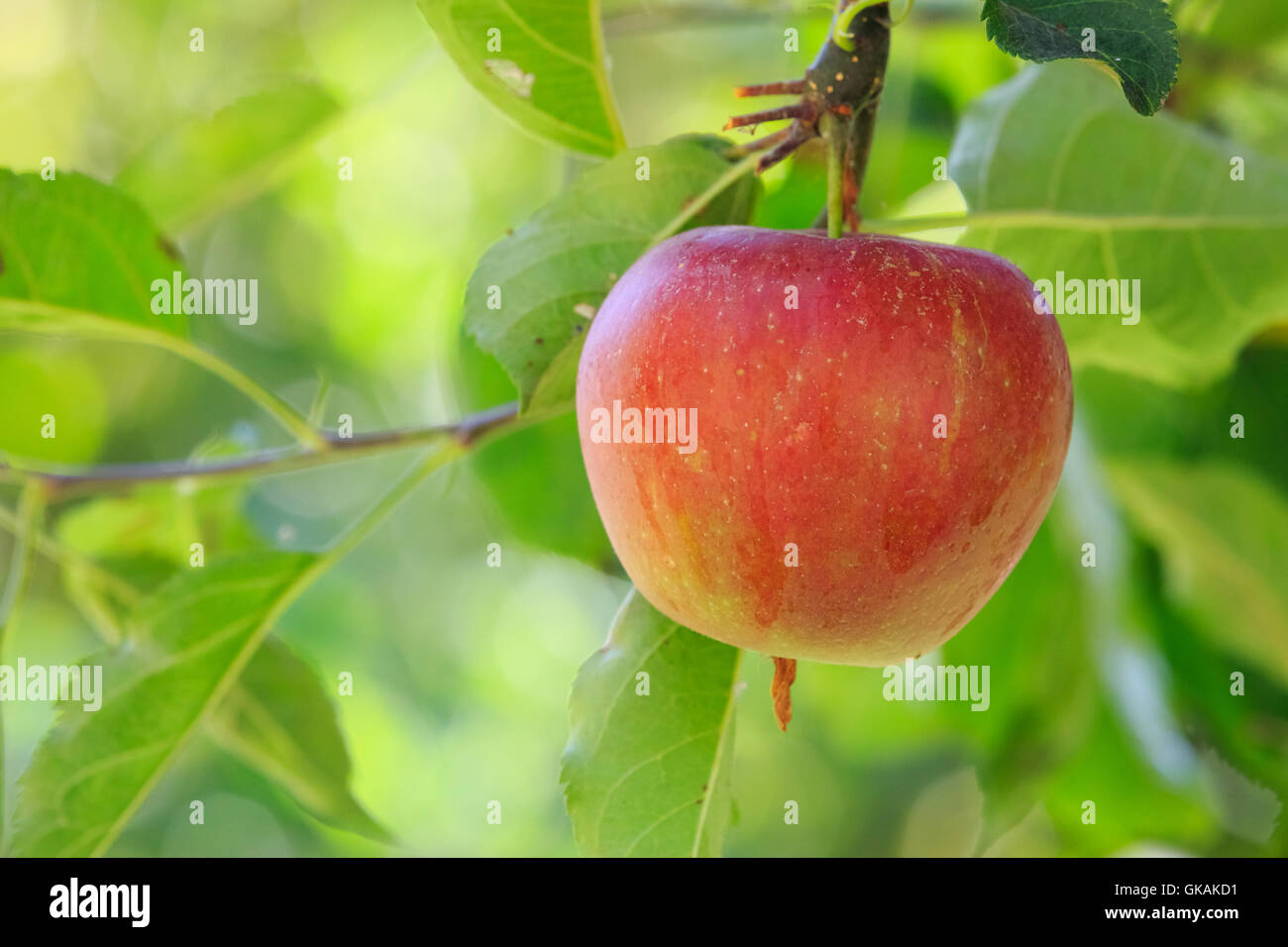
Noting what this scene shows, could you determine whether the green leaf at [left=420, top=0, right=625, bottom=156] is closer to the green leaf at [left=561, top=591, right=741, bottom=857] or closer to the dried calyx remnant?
the dried calyx remnant

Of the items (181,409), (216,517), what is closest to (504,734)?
(181,409)

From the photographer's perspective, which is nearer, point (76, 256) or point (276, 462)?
point (76, 256)

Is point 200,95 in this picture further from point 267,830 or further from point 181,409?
point 267,830

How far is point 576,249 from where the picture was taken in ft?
2.10

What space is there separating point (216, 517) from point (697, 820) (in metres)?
0.87

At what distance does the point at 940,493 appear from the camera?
49 centimetres

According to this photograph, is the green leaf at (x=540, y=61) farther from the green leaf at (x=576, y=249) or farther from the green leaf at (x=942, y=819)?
the green leaf at (x=942, y=819)

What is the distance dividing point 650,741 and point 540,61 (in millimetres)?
438

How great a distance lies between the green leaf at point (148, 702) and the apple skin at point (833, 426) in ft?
1.69

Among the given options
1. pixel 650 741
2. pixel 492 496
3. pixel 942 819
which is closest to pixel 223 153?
pixel 492 496

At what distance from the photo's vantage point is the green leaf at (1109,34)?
1.47 feet

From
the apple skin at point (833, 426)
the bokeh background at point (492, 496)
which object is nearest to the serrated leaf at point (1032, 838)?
the bokeh background at point (492, 496)

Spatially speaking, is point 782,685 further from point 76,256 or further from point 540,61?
point 76,256

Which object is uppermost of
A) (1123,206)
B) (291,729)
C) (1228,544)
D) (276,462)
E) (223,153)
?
(223,153)
